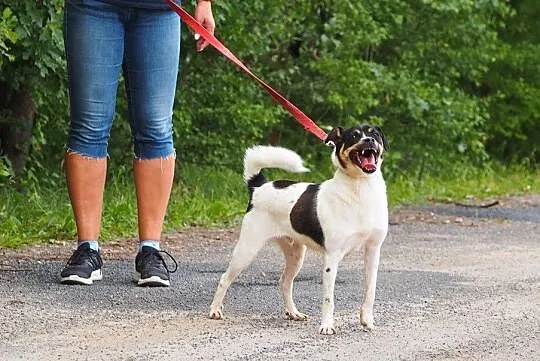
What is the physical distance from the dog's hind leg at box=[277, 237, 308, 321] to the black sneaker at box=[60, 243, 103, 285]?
120 cm

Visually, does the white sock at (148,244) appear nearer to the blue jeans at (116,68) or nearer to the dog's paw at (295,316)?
the blue jeans at (116,68)

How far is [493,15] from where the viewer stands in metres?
17.4

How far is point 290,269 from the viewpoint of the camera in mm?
6449

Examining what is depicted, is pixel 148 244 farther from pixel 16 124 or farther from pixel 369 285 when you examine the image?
pixel 16 124

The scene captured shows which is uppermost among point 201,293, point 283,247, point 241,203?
point 283,247

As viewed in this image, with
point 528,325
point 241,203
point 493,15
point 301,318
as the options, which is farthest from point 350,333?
point 493,15

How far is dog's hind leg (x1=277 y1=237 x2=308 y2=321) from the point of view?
6.32 meters

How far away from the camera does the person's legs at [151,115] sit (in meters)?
7.09

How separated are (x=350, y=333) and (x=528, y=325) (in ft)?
3.09

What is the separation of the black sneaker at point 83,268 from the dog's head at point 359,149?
1710mm

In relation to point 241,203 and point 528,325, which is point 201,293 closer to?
point 528,325

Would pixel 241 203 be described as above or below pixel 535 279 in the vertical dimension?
below

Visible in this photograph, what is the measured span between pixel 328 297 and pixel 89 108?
1.93m

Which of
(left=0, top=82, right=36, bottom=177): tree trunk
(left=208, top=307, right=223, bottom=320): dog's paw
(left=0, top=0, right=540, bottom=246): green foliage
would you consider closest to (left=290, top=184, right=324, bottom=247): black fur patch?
(left=208, top=307, right=223, bottom=320): dog's paw
